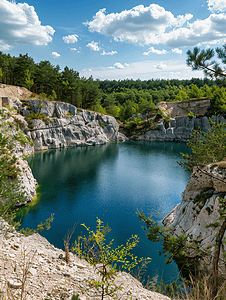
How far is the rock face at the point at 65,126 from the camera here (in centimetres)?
4914

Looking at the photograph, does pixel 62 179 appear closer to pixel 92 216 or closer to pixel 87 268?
pixel 92 216

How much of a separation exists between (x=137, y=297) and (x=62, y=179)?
25117 mm

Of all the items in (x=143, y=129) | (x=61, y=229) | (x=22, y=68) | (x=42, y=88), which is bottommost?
(x=61, y=229)

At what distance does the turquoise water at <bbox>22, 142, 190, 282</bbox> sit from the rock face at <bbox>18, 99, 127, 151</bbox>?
7.71 metres

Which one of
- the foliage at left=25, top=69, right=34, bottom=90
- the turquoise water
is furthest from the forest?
the turquoise water

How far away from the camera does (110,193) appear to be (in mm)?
25312

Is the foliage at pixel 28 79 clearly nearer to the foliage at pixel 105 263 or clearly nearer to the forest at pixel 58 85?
the forest at pixel 58 85

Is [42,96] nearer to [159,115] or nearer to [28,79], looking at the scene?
[28,79]

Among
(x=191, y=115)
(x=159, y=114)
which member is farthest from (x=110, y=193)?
(x=159, y=114)

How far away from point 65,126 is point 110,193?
34817mm

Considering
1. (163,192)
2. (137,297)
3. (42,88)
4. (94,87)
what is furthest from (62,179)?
(94,87)

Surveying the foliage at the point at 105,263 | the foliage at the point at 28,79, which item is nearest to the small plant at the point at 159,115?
the foliage at the point at 28,79

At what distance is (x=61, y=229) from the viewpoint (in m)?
17.2

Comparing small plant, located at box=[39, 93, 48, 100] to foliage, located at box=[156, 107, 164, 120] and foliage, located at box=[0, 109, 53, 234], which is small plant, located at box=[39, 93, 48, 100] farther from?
foliage, located at box=[0, 109, 53, 234]
